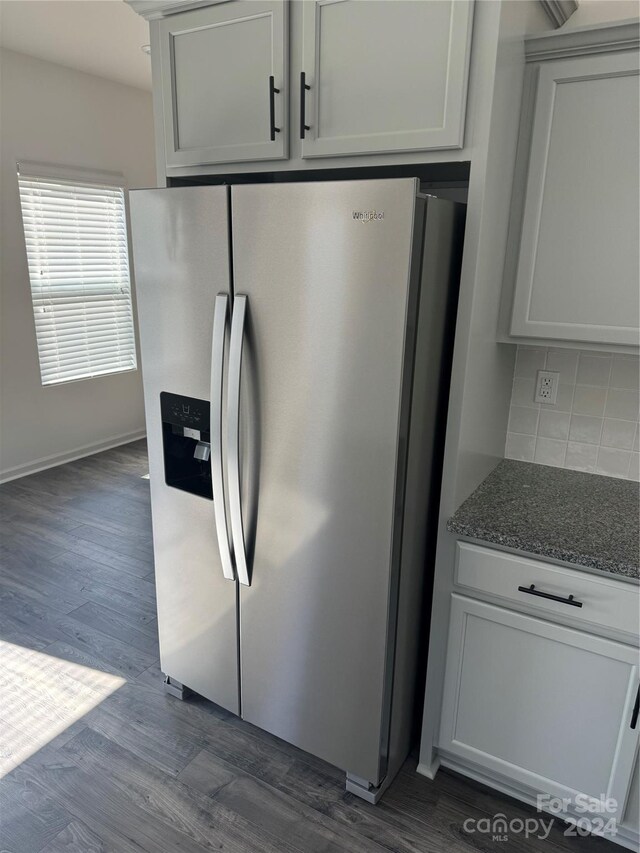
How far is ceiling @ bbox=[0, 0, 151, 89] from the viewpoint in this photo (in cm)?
290

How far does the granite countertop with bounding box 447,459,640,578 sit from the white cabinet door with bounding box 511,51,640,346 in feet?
1.61

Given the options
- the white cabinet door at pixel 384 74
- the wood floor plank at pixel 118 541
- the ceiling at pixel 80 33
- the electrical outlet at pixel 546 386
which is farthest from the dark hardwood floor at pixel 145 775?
the ceiling at pixel 80 33

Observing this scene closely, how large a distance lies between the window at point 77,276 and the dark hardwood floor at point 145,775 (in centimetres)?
211

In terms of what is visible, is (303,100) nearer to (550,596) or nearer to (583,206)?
(583,206)

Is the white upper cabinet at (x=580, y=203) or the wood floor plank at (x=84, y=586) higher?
the white upper cabinet at (x=580, y=203)

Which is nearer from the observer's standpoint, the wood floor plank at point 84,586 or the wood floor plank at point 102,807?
the wood floor plank at point 102,807

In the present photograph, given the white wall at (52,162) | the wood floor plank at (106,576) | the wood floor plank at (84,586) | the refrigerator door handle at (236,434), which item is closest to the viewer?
the refrigerator door handle at (236,434)

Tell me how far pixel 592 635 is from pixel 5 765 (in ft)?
6.20

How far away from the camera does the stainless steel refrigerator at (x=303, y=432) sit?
142 cm

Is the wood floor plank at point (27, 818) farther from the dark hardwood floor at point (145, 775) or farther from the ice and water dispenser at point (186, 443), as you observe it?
the ice and water dispenser at point (186, 443)

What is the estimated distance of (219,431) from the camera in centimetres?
169

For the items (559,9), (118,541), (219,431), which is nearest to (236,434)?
(219,431)

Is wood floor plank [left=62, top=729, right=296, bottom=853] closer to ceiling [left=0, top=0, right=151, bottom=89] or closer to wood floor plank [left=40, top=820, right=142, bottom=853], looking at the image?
wood floor plank [left=40, top=820, right=142, bottom=853]

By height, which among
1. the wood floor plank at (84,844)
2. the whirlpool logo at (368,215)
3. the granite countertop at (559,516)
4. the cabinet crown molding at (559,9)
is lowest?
the wood floor plank at (84,844)
